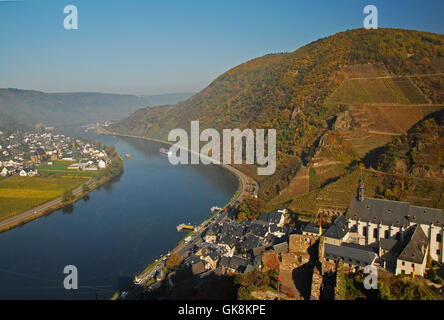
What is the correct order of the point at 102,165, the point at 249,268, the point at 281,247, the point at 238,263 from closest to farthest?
the point at 249,268
the point at 281,247
the point at 238,263
the point at 102,165

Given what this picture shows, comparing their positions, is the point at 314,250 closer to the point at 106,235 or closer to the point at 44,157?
the point at 106,235

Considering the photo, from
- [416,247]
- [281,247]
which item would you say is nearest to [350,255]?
[416,247]

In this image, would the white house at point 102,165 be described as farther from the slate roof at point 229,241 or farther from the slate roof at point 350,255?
the slate roof at point 350,255

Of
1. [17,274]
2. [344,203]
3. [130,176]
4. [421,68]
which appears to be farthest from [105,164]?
[421,68]

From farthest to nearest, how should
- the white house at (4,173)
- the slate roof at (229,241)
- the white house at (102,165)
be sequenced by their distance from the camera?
the white house at (102,165) < the white house at (4,173) < the slate roof at (229,241)

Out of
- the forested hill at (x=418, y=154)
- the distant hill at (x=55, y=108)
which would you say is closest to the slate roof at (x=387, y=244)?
the forested hill at (x=418, y=154)
